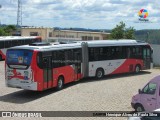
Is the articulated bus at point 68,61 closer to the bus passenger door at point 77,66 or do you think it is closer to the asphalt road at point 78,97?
the bus passenger door at point 77,66

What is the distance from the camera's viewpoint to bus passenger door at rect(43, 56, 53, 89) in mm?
19172

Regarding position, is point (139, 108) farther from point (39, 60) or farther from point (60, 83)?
point (60, 83)

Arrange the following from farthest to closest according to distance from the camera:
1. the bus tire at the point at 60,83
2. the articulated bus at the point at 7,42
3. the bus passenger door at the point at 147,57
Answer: the articulated bus at the point at 7,42 < the bus passenger door at the point at 147,57 < the bus tire at the point at 60,83

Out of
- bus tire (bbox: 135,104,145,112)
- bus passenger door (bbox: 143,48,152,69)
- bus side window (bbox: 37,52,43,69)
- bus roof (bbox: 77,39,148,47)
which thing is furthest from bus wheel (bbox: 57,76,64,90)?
bus passenger door (bbox: 143,48,152,69)

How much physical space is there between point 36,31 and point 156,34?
4407cm

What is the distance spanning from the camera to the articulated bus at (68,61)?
61.0ft

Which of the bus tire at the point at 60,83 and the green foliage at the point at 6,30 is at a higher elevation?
the green foliage at the point at 6,30

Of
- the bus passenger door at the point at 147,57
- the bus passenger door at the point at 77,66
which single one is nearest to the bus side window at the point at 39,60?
the bus passenger door at the point at 77,66

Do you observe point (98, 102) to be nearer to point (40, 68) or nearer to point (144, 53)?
point (40, 68)

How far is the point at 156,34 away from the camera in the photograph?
4469 cm

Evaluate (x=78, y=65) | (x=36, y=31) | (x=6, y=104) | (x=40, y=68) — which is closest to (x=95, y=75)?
(x=78, y=65)

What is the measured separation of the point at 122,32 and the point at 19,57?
95.3 feet

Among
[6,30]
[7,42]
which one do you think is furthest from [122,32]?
[6,30]

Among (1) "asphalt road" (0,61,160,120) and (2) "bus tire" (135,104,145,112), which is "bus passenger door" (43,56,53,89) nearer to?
(1) "asphalt road" (0,61,160,120)
